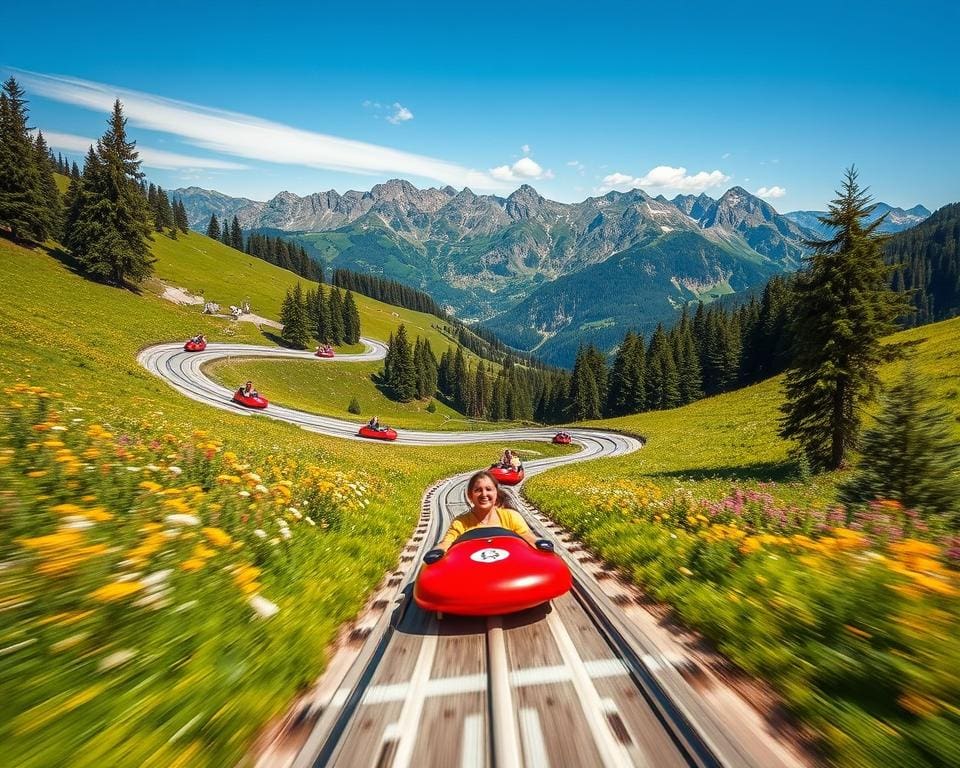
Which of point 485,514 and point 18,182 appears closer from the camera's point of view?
point 485,514

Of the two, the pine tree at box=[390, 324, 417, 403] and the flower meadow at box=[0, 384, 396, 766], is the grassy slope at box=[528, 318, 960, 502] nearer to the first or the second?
the flower meadow at box=[0, 384, 396, 766]

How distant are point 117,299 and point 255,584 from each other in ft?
199

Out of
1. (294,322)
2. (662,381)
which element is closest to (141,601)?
(662,381)

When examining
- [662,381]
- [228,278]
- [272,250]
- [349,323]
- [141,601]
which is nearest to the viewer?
[141,601]

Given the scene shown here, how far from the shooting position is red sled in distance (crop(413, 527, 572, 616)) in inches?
172

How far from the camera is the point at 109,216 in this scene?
5019cm

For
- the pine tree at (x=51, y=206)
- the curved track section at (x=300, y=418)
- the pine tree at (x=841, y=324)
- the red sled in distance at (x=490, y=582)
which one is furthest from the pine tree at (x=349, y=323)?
the red sled in distance at (x=490, y=582)

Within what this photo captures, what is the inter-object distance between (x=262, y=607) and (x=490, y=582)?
7.00 ft

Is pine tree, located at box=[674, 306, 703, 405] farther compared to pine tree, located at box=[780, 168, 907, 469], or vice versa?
pine tree, located at box=[674, 306, 703, 405]

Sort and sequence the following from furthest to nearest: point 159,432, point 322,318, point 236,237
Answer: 1. point 236,237
2. point 322,318
3. point 159,432

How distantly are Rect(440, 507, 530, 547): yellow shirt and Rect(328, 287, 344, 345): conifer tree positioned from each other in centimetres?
9428

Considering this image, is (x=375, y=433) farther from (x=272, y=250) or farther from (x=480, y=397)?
(x=272, y=250)

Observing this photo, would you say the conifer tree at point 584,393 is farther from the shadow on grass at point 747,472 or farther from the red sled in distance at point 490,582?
the red sled in distance at point 490,582

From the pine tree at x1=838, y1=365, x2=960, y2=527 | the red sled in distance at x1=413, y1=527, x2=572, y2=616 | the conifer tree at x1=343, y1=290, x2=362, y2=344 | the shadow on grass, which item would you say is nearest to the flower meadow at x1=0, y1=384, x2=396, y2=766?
the red sled in distance at x1=413, y1=527, x2=572, y2=616
